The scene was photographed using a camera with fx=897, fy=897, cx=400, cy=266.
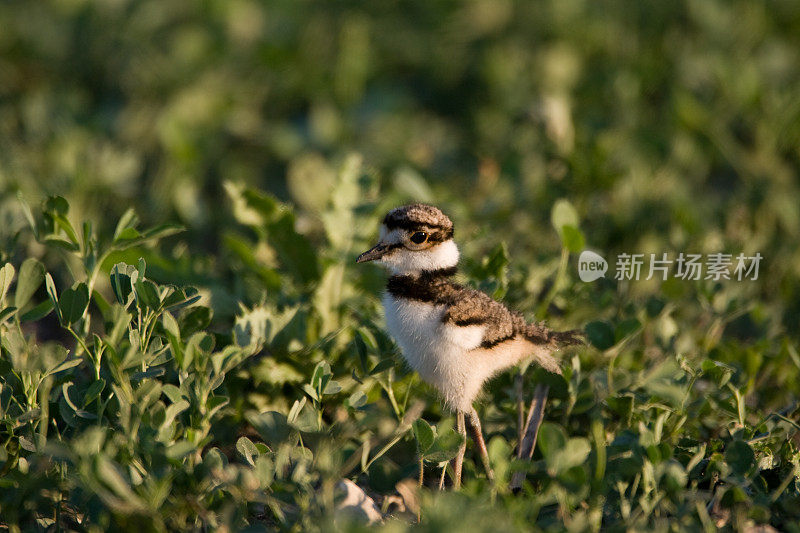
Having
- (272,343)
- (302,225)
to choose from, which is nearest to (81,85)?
(302,225)

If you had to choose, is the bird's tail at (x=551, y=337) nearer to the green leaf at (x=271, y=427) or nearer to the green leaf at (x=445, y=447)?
the green leaf at (x=445, y=447)

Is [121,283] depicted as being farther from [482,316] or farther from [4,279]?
[482,316]

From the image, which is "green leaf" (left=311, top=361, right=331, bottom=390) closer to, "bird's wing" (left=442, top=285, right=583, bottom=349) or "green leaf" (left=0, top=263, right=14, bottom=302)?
"bird's wing" (left=442, top=285, right=583, bottom=349)

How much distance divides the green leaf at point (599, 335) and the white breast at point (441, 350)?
0.42 m

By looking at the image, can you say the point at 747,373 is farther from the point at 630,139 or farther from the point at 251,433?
the point at 630,139

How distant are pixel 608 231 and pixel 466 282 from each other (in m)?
1.31

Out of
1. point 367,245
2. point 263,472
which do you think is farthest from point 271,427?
point 367,245

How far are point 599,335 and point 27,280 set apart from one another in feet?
6.13

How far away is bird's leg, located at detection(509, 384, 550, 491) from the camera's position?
281cm

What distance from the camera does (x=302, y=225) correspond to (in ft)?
14.0

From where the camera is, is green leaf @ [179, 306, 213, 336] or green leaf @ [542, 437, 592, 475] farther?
green leaf @ [179, 306, 213, 336]

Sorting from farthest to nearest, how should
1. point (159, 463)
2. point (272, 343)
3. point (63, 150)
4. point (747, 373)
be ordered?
point (63, 150)
point (747, 373)
point (272, 343)
point (159, 463)

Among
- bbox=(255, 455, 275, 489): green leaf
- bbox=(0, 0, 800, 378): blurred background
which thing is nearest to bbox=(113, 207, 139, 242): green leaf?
bbox=(0, 0, 800, 378): blurred background

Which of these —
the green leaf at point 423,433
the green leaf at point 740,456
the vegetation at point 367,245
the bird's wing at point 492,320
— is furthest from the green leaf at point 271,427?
the green leaf at point 740,456
